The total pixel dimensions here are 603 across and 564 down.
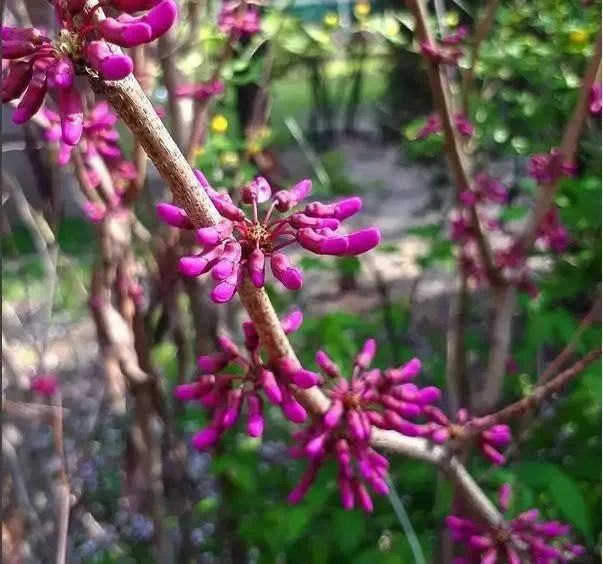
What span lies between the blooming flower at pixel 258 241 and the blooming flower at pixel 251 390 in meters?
0.17

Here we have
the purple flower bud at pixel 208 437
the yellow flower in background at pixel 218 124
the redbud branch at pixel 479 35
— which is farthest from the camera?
the yellow flower in background at pixel 218 124

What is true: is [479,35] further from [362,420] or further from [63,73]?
[63,73]

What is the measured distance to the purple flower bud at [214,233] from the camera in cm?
78

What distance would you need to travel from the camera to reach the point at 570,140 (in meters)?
1.79

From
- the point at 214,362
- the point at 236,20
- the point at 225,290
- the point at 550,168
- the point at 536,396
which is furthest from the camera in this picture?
the point at 236,20

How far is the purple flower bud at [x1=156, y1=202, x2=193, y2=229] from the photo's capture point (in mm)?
837

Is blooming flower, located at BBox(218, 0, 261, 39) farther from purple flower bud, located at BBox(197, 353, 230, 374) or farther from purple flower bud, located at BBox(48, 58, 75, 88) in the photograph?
purple flower bud, located at BBox(48, 58, 75, 88)

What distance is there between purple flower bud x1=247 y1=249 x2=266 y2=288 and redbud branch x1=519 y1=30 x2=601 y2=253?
1133 mm

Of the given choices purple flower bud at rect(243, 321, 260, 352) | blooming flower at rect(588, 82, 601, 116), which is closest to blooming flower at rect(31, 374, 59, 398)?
purple flower bud at rect(243, 321, 260, 352)

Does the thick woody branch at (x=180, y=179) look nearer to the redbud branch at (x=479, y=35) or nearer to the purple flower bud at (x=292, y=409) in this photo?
the purple flower bud at (x=292, y=409)

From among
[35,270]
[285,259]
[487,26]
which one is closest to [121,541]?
[487,26]

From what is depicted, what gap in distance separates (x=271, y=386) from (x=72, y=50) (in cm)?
45

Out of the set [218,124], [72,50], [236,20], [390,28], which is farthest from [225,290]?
[390,28]

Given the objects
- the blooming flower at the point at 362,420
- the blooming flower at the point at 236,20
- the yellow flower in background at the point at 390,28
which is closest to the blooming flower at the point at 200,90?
the blooming flower at the point at 236,20
